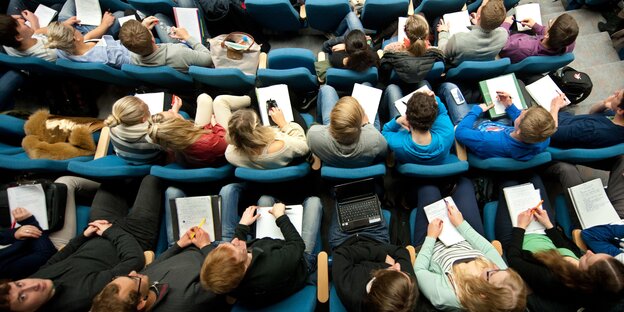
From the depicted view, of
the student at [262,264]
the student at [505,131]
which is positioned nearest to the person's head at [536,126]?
the student at [505,131]

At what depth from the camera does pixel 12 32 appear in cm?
248

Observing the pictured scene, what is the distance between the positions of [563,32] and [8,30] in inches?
175

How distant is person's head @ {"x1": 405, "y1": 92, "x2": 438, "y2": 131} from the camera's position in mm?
1893

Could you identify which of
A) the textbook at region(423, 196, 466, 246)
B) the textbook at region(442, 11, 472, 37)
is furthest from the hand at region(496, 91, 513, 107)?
the textbook at region(423, 196, 466, 246)

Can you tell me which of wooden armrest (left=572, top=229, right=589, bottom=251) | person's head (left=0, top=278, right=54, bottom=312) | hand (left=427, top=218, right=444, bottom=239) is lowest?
wooden armrest (left=572, top=229, right=589, bottom=251)

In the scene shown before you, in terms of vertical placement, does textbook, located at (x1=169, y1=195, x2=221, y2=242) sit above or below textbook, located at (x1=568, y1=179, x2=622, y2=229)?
above

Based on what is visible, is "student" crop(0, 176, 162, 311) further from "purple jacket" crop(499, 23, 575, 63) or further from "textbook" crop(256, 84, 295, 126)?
"purple jacket" crop(499, 23, 575, 63)

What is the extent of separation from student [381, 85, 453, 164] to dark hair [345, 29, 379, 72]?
0.54 metres

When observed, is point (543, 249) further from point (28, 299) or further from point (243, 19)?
point (243, 19)

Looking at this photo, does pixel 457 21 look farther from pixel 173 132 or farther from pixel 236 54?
pixel 173 132

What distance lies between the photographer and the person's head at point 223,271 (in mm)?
1451

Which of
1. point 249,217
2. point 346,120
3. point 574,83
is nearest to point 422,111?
point 346,120

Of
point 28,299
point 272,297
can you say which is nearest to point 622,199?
point 272,297

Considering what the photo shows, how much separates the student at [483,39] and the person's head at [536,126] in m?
0.85
